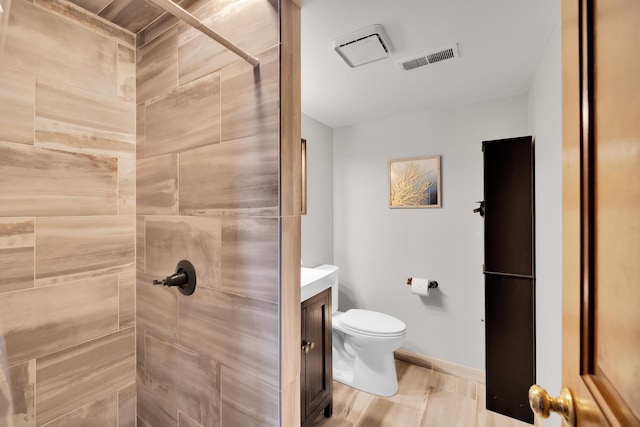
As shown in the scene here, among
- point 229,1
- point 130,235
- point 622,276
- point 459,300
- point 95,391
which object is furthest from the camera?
point 459,300

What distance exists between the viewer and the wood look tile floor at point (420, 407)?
71.1 inches

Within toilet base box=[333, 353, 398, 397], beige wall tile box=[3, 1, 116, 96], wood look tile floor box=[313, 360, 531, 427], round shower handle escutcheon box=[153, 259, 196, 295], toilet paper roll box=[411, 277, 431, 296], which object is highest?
beige wall tile box=[3, 1, 116, 96]

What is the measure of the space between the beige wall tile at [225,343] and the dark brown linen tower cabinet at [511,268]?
4.96 ft

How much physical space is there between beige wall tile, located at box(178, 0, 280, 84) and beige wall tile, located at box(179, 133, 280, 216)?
31 centimetres

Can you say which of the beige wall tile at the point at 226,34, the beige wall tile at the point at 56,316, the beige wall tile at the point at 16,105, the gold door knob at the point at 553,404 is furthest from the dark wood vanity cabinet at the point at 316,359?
the beige wall tile at the point at 16,105

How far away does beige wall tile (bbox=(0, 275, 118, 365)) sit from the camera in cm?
94

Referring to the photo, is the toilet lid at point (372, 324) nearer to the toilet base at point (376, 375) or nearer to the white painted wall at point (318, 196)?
the toilet base at point (376, 375)

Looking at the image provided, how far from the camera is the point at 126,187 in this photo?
1.24 metres

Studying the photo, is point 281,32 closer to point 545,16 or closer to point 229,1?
point 229,1

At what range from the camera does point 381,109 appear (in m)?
2.38

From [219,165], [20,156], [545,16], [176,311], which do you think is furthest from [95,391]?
[545,16]

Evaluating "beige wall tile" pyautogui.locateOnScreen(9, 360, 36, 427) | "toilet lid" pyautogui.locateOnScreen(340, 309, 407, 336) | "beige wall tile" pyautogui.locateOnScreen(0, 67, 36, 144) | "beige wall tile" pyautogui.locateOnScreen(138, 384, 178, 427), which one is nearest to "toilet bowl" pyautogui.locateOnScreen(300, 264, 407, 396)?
"toilet lid" pyautogui.locateOnScreen(340, 309, 407, 336)

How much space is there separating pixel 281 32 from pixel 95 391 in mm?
1589

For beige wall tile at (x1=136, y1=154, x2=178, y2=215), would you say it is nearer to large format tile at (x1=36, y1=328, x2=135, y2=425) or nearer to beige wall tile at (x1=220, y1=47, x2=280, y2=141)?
beige wall tile at (x1=220, y1=47, x2=280, y2=141)
